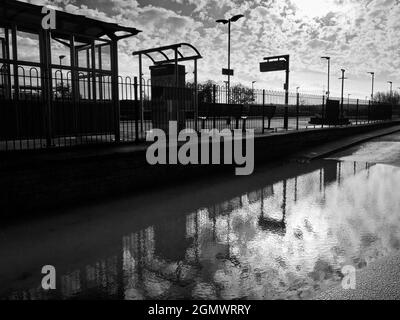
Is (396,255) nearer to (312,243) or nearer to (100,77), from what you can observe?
(312,243)

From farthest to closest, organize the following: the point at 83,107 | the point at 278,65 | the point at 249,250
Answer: the point at 278,65 < the point at 83,107 < the point at 249,250

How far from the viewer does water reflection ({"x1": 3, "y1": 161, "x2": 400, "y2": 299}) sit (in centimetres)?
355

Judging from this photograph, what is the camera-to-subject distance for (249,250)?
15.2 feet

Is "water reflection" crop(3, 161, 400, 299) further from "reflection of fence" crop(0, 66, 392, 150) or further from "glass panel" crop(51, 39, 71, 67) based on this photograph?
"glass panel" crop(51, 39, 71, 67)

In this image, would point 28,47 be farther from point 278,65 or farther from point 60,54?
point 278,65

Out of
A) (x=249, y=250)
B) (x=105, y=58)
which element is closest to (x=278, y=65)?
(x=105, y=58)

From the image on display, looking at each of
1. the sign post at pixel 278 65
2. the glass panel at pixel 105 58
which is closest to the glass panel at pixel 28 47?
the glass panel at pixel 105 58

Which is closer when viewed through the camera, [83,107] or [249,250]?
[249,250]

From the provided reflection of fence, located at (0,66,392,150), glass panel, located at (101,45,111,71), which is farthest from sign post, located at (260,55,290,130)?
glass panel, located at (101,45,111,71)

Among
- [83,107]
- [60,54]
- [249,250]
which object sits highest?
[60,54]

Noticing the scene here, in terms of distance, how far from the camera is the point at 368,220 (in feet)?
19.1

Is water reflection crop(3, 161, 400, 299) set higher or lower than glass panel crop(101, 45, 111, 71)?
lower
